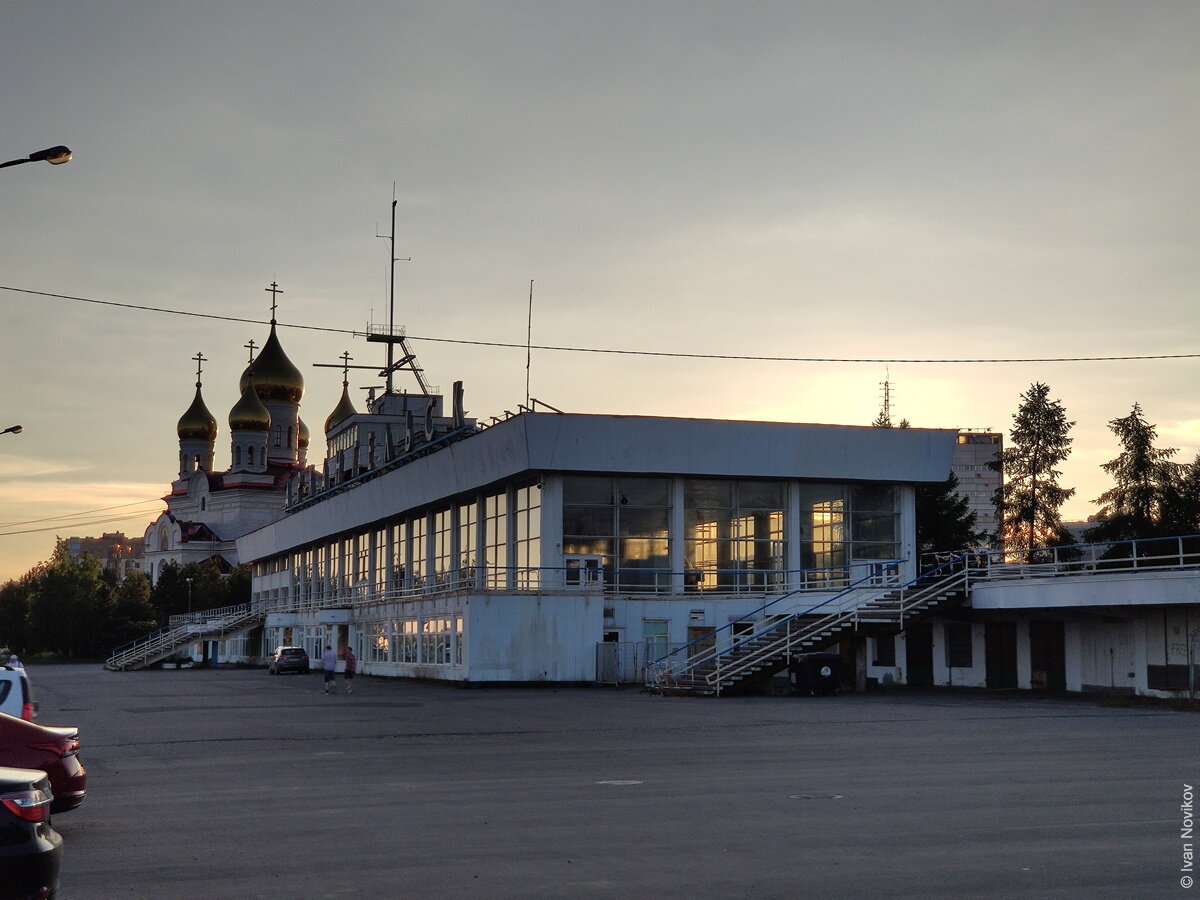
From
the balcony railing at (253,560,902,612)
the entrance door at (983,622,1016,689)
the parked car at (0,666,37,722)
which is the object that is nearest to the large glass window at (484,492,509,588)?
the balcony railing at (253,560,902,612)

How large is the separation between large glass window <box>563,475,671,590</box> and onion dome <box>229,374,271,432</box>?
294 feet

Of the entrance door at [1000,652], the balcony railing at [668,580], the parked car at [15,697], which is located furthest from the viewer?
the balcony railing at [668,580]

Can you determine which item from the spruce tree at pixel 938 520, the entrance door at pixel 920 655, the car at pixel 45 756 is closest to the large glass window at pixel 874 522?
the entrance door at pixel 920 655

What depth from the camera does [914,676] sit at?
49125 mm

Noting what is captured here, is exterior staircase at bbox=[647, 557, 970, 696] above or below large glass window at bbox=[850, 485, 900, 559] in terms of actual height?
below

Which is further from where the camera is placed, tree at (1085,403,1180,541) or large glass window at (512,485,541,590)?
tree at (1085,403,1180,541)

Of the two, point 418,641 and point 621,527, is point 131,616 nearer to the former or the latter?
point 418,641

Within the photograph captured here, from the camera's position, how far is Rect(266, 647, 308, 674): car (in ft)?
228

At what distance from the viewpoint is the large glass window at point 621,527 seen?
53625 mm

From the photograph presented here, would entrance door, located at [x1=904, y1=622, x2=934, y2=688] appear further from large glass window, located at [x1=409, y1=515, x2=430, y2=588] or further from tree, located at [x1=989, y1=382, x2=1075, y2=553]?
tree, located at [x1=989, y1=382, x2=1075, y2=553]

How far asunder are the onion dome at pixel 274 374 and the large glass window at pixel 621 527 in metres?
91.9

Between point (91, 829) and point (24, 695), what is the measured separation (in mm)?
3281

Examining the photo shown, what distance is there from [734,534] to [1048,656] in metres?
15.8

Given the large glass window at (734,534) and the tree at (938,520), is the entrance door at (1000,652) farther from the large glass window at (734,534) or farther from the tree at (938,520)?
the tree at (938,520)
